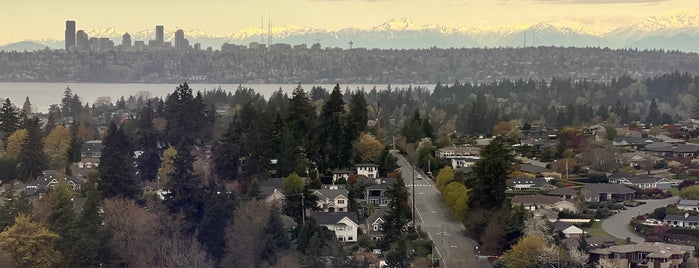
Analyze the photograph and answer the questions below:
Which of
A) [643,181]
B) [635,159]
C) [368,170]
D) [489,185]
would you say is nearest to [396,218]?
[489,185]

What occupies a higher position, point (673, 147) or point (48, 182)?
point (673, 147)

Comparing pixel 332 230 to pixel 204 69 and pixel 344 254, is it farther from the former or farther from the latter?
pixel 204 69

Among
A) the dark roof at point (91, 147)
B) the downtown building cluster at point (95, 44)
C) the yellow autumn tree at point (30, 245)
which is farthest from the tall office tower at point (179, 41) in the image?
the yellow autumn tree at point (30, 245)

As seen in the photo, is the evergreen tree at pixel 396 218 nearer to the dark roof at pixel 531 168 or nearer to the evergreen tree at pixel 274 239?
the evergreen tree at pixel 274 239

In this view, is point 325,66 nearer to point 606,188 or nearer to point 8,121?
point 8,121

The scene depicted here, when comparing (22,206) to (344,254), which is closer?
(344,254)

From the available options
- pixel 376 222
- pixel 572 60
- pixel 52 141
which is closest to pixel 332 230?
pixel 376 222

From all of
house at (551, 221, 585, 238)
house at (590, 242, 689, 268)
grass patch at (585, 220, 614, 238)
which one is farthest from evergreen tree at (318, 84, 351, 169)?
house at (590, 242, 689, 268)
